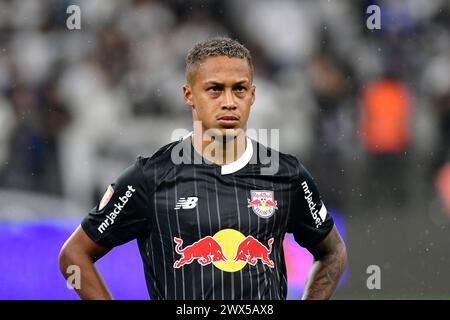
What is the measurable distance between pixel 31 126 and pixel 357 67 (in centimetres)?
319

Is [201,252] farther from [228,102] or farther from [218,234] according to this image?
[228,102]

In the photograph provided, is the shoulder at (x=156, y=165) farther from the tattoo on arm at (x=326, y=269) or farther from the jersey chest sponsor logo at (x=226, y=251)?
the tattoo on arm at (x=326, y=269)

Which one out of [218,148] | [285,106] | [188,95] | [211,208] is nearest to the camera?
[211,208]

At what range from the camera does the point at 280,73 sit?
8656 millimetres

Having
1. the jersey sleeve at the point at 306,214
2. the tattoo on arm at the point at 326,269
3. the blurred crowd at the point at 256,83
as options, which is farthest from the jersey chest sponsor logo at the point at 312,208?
the blurred crowd at the point at 256,83

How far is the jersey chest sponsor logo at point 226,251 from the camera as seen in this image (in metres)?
3.63

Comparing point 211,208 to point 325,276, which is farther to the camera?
point 325,276

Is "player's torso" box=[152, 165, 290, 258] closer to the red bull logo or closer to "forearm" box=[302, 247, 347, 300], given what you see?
the red bull logo

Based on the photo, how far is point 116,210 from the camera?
3.79 metres

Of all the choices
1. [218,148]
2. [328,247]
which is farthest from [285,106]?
[218,148]

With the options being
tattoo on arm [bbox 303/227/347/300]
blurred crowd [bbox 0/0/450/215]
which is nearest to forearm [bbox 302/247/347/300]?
tattoo on arm [bbox 303/227/347/300]

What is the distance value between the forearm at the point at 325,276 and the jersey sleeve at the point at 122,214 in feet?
2.68

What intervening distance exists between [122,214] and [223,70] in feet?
2.48

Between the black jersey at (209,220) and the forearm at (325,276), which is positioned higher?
the black jersey at (209,220)
